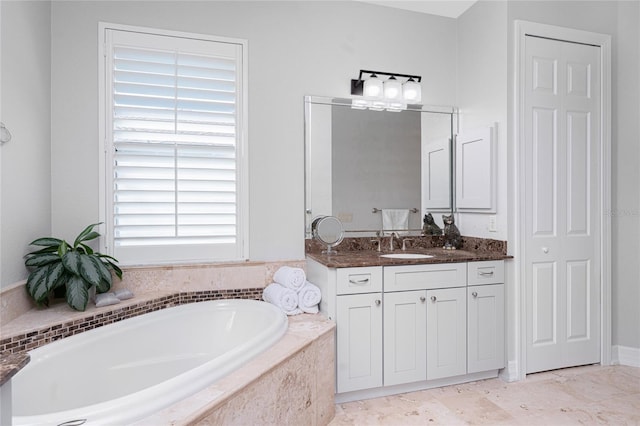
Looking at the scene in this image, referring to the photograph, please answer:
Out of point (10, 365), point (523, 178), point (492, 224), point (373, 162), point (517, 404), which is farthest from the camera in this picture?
Answer: point (373, 162)

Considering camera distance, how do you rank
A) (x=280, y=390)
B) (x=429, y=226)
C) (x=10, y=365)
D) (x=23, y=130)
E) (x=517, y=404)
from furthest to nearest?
(x=429, y=226) < (x=517, y=404) < (x=23, y=130) < (x=280, y=390) < (x=10, y=365)

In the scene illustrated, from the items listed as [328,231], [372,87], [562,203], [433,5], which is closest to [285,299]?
[328,231]

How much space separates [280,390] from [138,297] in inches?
47.2

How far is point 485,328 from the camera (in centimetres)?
243

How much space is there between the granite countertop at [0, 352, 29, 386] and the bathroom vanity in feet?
5.25

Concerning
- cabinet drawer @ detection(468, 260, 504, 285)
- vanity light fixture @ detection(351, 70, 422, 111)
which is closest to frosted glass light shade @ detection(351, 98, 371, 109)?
vanity light fixture @ detection(351, 70, 422, 111)

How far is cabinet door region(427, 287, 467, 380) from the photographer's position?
231 centimetres

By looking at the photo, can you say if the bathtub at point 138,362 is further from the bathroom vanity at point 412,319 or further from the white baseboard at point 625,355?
the white baseboard at point 625,355

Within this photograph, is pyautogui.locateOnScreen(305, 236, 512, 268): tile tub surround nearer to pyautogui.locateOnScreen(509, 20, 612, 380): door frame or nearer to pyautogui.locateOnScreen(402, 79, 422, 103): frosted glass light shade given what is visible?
pyautogui.locateOnScreen(509, 20, 612, 380): door frame

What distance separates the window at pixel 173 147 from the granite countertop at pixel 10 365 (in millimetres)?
1794

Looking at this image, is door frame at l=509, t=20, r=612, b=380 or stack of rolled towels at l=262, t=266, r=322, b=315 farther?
door frame at l=509, t=20, r=612, b=380

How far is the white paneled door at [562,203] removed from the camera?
2.53 meters

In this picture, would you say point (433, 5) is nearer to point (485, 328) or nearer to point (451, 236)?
point (451, 236)

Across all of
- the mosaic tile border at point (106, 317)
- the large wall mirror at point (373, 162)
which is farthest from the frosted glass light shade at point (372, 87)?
the mosaic tile border at point (106, 317)
